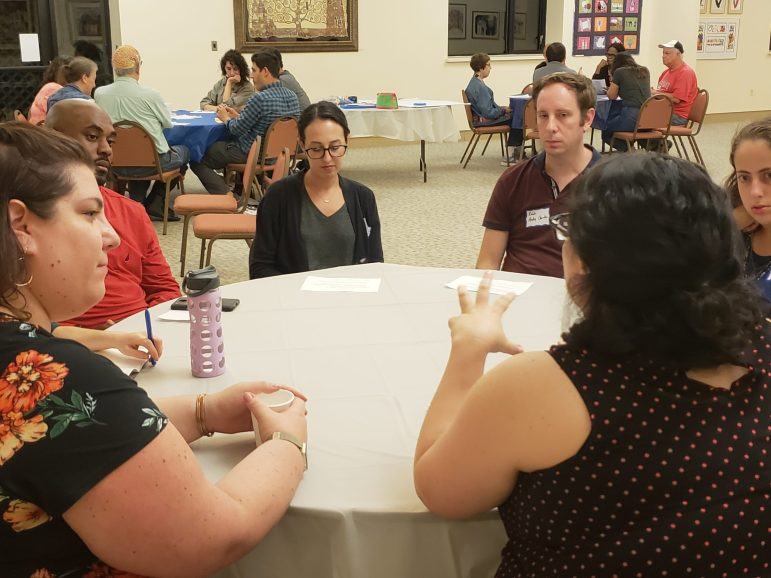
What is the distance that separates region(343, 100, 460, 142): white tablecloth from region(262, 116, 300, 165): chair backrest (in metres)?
2.08

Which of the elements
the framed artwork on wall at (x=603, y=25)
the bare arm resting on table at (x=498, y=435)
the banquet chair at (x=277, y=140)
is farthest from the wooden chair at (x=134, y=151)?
the framed artwork on wall at (x=603, y=25)

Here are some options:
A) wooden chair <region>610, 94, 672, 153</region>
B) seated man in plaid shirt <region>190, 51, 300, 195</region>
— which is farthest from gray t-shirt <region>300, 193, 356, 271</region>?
wooden chair <region>610, 94, 672, 153</region>

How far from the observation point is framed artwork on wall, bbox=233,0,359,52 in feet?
32.0

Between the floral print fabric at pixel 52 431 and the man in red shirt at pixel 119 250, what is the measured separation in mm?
1350

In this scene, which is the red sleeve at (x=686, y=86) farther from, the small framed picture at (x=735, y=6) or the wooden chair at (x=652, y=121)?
the small framed picture at (x=735, y=6)

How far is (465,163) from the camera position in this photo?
362 inches

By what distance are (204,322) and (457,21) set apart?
10.6 meters

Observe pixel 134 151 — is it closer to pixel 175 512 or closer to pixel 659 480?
pixel 175 512

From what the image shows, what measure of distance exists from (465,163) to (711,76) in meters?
6.40

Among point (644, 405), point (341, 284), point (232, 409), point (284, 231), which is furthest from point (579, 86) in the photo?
point (644, 405)

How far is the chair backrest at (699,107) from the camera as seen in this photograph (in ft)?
28.1

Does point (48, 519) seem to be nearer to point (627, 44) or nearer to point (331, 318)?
point (331, 318)

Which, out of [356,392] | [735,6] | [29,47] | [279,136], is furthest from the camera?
[735,6]

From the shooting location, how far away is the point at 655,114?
8266mm
